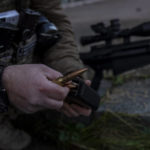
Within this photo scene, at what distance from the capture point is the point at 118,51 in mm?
1845

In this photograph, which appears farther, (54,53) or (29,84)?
(54,53)

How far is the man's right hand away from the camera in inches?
34.3

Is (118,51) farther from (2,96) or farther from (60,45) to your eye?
(2,96)

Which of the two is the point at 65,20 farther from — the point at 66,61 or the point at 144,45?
the point at 144,45

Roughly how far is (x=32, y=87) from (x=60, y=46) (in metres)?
0.57

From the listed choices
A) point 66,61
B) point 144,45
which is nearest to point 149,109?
point 144,45

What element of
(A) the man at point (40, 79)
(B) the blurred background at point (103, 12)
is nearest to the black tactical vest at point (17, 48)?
(A) the man at point (40, 79)

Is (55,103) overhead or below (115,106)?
overhead

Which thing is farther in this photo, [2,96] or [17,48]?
[17,48]

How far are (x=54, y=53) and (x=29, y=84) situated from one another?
0.55m

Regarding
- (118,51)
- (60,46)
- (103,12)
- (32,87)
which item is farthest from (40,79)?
(103,12)

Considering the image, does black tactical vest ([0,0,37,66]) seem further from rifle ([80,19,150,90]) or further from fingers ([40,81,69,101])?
rifle ([80,19,150,90])

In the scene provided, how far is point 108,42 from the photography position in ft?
6.22

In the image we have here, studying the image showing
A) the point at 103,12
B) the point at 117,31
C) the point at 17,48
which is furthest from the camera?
the point at 103,12
